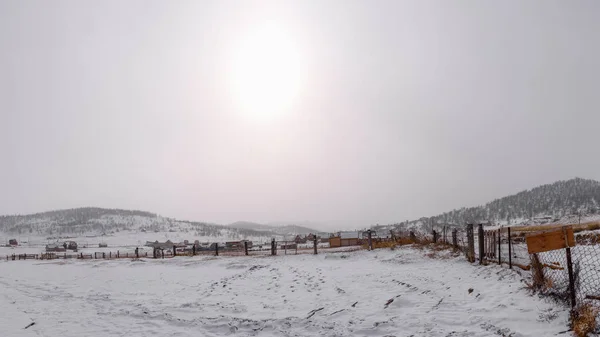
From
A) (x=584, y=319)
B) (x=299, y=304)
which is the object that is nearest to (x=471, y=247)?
(x=299, y=304)

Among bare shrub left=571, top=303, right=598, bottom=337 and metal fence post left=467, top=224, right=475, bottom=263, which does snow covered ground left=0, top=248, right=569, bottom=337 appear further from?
metal fence post left=467, top=224, right=475, bottom=263

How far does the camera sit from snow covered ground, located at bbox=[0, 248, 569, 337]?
8.03 metres

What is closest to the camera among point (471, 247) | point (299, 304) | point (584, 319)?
point (584, 319)

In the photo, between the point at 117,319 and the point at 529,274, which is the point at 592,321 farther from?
the point at 117,319

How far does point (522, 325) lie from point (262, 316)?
22.2ft

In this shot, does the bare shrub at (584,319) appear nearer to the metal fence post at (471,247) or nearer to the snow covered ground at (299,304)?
the snow covered ground at (299,304)

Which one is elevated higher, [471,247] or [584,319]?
[471,247]

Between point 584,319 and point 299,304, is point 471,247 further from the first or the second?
point 584,319

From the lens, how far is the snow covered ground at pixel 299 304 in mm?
8031

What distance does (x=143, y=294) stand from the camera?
52.2 ft

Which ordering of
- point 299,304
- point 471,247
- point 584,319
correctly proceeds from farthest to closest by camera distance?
point 471,247
point 299,304
point 584,319

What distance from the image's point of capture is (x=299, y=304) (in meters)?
11.8

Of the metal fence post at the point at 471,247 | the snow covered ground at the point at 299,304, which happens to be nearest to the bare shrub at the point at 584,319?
the snow covered ground at the point at 299,304

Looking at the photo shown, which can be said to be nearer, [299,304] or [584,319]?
[584,319]
